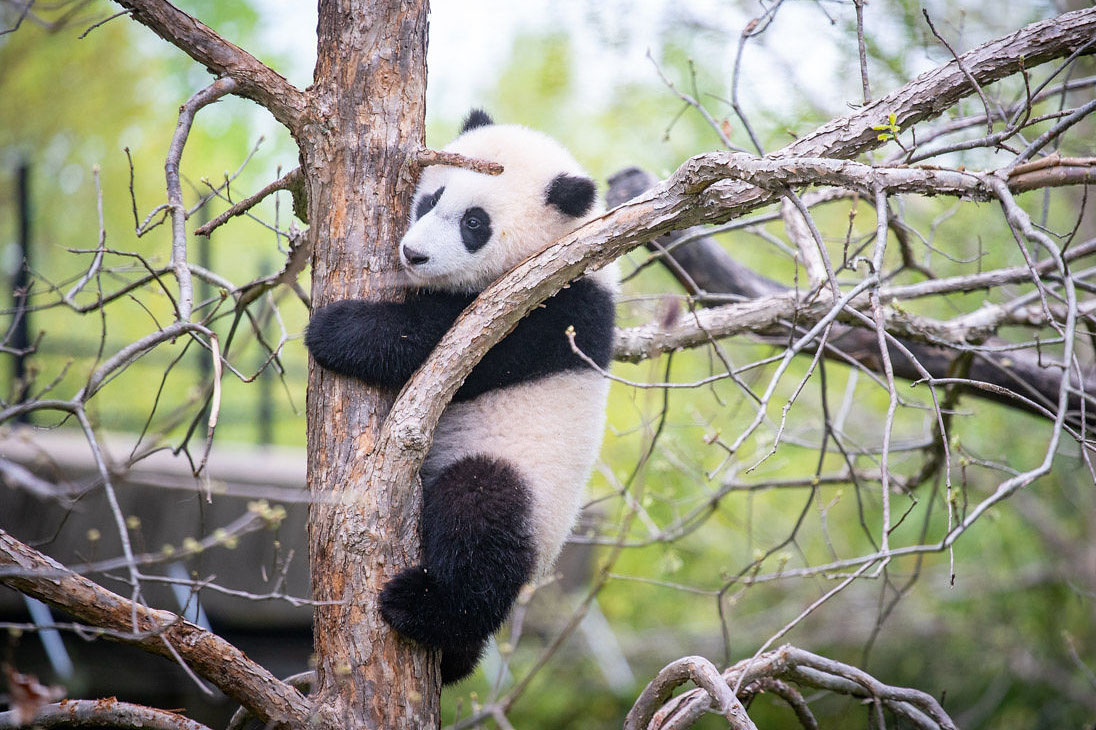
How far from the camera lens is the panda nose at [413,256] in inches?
101

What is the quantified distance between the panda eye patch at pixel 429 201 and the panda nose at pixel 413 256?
1.40 ft

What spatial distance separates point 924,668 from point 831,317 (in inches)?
297

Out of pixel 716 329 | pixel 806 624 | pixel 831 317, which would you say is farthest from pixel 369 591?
pixel 806 624

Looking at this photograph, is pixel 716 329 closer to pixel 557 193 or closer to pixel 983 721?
pixel 557 193

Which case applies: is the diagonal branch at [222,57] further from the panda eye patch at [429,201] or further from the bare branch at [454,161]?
the panda eye patch at [429,201]

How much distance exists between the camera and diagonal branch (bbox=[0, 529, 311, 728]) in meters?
1.89

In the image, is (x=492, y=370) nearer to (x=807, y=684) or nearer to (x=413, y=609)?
(x=413, y=609)

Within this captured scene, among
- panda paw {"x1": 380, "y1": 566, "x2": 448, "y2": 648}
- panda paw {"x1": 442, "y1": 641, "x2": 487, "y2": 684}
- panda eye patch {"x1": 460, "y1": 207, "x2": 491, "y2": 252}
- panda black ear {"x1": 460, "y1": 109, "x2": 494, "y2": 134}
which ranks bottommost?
panda paw {"x1": 442, "y1": 641, "x2": 487, "y2": 684}

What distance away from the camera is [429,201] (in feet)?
9.91

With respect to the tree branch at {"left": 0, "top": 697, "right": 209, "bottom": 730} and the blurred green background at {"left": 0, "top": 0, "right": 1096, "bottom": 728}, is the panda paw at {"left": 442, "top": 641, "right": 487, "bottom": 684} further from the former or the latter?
the blurred green background at {"left": 0, "top": 0, "right": 1096, "bottom": 728}

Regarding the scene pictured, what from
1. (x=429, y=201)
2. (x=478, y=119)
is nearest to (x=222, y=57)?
(x=429, y=201)

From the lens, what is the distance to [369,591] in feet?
7.68

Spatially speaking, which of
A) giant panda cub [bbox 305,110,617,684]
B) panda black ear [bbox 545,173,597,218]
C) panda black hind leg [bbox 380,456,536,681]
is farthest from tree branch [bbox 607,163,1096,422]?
panda black hind leg [bbox 380,456,536,681]

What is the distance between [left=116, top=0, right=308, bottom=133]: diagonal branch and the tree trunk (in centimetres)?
8
